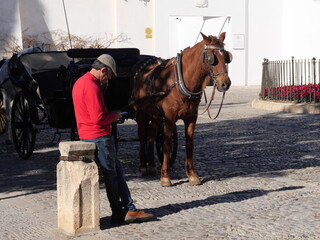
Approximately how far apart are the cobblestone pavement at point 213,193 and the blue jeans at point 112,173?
236 mm

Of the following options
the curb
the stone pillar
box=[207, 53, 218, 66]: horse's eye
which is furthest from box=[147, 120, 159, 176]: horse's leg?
the curb

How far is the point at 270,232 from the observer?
256 inches

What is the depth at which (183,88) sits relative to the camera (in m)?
8.83

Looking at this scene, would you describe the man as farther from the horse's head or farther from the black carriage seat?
the black carriage seat

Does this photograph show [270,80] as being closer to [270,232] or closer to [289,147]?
[289,147]

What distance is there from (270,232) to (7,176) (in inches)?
183

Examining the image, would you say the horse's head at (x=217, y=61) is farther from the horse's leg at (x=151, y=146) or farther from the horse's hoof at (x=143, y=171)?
the horse's hoof at (x=143, y=171)

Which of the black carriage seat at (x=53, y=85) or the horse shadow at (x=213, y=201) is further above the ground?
the black carriage seat at (x=53, y=85)

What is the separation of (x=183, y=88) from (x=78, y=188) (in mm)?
2782

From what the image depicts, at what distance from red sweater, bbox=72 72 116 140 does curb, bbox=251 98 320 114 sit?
1240cm

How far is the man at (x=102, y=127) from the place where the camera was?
6668 millimetres

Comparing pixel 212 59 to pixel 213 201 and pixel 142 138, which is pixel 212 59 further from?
pixel 142 138

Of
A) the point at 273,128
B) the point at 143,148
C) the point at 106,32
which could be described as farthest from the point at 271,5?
the point at 143,148

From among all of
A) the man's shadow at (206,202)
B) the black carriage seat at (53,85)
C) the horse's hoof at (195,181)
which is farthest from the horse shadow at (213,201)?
the black carriage seat at (53,85)
